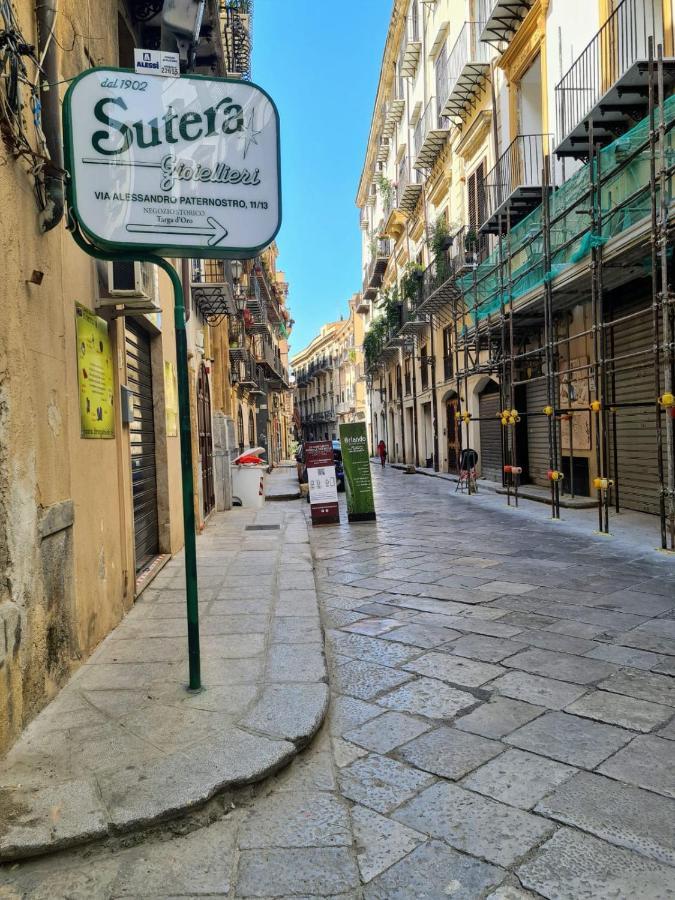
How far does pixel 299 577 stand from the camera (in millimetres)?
6438

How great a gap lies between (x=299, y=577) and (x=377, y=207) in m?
36.7

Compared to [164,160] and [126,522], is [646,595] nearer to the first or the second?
[126,522]

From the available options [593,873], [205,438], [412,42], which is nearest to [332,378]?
[412,42]

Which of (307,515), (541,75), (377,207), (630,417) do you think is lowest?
(307,515)

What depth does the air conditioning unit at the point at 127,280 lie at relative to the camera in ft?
15.4

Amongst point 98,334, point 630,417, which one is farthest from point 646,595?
point 630,417

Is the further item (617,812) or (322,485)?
(322,485)

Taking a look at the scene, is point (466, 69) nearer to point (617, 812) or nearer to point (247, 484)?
point (247, 484)

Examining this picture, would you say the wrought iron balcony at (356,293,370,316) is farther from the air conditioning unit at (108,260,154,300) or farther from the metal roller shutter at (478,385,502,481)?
the air conditioning unit at (108,260,154,300)

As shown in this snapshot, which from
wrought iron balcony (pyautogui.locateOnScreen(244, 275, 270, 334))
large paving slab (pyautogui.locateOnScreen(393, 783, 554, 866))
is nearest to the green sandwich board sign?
large paving slab (pyautogui.locateOnScreen(393, 783, 554, 866))

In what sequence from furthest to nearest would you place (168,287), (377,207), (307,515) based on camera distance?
(377,207) → (307,515) → (168,287)

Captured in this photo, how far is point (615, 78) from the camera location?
9758 mm

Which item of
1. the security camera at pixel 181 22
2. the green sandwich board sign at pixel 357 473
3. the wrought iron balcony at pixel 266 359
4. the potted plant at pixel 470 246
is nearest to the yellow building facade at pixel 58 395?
the security camera at pixel 181 22

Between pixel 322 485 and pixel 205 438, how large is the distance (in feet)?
8.64
